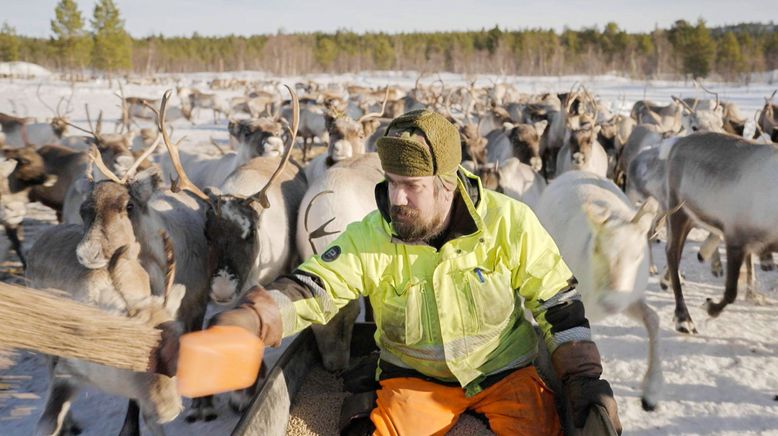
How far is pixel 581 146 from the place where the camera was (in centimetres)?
710

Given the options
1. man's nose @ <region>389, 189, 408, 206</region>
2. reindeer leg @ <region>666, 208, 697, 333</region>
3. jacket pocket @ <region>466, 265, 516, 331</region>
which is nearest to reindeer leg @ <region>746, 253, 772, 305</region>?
reindeer leg @ <region>666, 208, 697, 333</region>

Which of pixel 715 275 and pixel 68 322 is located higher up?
pixel 68 322

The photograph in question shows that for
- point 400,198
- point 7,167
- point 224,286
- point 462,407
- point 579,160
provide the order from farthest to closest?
point 579,160, point 7,167, point 224,286, point 462,407, point 400,198

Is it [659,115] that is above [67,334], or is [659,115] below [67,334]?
above

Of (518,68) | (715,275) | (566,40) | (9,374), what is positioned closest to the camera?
(9,374)

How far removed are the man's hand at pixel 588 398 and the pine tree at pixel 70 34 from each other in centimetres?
5849

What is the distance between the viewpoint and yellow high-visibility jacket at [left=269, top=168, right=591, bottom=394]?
2.37m

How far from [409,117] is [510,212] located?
2.05 feet

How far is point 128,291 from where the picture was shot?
2953 mm

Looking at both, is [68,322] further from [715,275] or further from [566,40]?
[566,40]

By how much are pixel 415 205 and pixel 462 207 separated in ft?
0.84

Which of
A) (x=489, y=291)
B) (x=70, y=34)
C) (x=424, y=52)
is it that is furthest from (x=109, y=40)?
(x=489, y=291)

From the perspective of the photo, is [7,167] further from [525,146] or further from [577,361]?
[525,146]

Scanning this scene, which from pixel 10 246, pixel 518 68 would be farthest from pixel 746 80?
pixel 10 246
